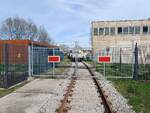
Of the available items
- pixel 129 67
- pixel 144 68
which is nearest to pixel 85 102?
pixel 144 68

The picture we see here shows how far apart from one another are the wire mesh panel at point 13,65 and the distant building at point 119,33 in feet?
153

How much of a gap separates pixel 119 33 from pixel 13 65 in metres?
51.5

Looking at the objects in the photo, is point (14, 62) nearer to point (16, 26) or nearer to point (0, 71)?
point (0, 71)

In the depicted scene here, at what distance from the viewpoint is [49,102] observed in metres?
11.6

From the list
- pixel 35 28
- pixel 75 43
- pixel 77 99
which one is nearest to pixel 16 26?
pixel 35 28

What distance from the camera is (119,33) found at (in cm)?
6831

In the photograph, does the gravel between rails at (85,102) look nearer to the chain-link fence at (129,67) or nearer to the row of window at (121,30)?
the chain-link fence at (129,67)

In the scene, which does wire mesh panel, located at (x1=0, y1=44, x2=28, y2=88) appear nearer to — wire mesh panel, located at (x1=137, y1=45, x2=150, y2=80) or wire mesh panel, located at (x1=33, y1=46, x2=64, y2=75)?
wire mesh panel, located at (x1=33, y1=46, x2=64, y2=75)

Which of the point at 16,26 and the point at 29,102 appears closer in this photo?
the point at 29,102

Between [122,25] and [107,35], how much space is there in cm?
364

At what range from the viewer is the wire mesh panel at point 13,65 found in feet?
51.9

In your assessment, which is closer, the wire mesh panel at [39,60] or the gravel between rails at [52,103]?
the gravel between rails at [52,103]

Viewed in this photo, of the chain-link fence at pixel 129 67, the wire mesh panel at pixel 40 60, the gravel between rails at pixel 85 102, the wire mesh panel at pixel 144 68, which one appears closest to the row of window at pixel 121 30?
the wire mesh panel at pixel 144 68

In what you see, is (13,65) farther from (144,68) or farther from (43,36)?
(43,36)
